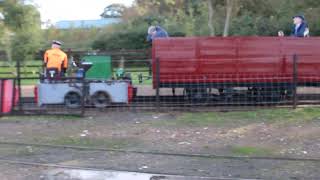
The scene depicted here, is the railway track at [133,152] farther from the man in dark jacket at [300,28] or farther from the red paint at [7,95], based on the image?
the man in dark jacket at [300,28]

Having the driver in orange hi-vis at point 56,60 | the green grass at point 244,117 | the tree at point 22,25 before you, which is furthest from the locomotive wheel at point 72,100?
the tree at point 22,25

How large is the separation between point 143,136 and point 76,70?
16.7 feet

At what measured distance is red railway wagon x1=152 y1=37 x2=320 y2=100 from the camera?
601 inches

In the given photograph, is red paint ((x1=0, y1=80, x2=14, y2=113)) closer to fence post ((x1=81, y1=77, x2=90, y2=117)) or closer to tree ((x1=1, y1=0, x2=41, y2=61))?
fence post ((x1=81, y1=77, x2=90, y2=117))

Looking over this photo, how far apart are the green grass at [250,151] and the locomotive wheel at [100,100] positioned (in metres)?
4.70

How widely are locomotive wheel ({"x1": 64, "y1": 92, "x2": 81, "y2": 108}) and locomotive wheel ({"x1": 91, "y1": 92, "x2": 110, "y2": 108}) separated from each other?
0.37 m

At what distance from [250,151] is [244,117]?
3198 mm

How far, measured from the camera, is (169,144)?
1107cm

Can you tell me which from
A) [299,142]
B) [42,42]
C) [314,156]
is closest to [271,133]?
[299,142]

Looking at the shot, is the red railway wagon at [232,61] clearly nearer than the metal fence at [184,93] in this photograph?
No

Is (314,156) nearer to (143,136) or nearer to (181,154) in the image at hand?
(181,154)

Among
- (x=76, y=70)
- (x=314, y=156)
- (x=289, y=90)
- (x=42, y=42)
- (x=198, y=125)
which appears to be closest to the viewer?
(x=314, y=156)

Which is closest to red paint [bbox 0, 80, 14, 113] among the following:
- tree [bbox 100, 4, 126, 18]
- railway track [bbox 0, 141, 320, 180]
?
railway track [bbox 0, 141, 320, 180]

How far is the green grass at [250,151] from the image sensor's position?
10166 mm
